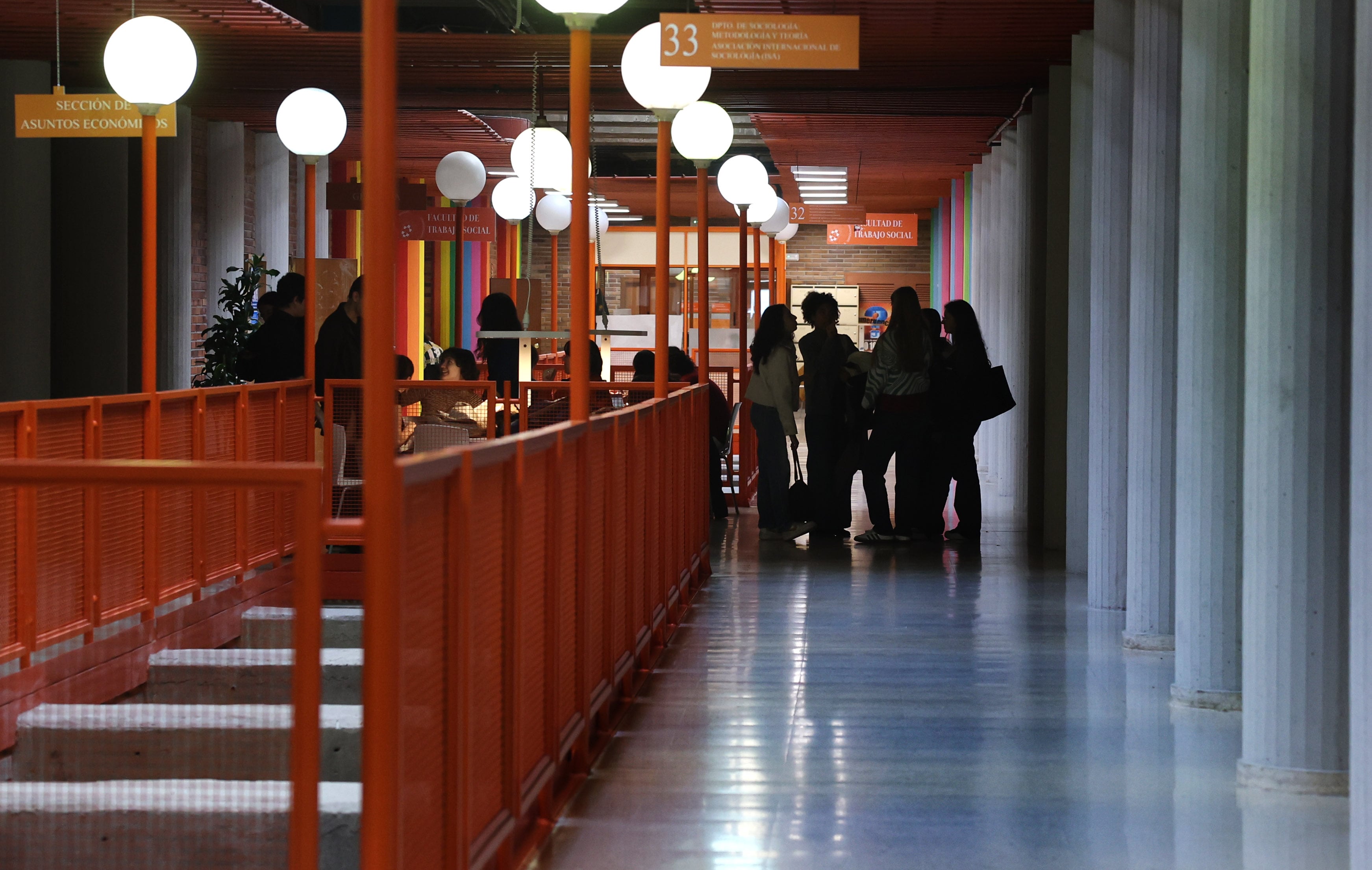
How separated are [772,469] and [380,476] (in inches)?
291

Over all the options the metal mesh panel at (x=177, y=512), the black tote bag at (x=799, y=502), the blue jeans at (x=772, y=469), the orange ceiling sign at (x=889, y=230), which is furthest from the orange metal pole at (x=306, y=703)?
the orange ceiling sign at (x=889, y=230)

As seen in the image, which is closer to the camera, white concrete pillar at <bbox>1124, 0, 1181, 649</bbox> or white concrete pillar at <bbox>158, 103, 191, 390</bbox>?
white concrete pillar at <bbox>1124, 0, 1181, 649</bbox>

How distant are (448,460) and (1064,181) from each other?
24.2 feet

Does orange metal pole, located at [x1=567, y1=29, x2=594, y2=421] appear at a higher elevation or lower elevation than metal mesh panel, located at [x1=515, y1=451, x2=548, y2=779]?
higher

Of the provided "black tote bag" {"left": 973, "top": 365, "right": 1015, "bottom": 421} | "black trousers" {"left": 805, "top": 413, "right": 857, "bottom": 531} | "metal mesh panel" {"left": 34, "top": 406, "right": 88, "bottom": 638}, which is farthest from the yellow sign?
"black tote bag" {"left": 973, "top": 365, "right": 1015, "bottom": 421}

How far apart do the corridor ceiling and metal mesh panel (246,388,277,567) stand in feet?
9.88

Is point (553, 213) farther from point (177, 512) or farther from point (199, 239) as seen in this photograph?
point (177, 512)

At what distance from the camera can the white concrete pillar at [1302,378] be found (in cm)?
407

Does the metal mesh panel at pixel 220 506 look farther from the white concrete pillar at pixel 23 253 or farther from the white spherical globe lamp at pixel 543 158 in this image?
the white concrete pillar at pixel 23 253

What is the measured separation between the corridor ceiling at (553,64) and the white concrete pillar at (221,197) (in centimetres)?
22

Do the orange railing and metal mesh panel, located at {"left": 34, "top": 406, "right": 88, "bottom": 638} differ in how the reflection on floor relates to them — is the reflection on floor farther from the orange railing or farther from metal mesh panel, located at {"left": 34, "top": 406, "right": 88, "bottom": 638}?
metal mesh panel, located at {"left": 34, "top": 406, "right": 88, "bottom": 638}

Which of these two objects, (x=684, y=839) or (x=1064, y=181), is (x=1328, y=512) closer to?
Result: (x=684, y=839)

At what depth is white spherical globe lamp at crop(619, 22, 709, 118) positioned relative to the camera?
6492 millimetres

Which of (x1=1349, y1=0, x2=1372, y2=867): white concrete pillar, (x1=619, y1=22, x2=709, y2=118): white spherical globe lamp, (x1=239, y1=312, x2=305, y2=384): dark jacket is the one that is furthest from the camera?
(x1=239, y1=312, x2=305, y2=384): dark jacket
